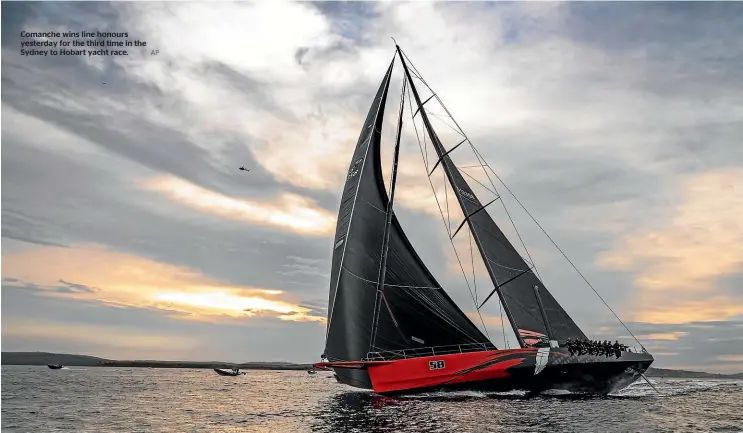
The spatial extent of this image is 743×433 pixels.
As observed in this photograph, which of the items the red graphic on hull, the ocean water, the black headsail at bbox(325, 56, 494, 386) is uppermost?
the black headsail at bbox(325, 56, 494, 386)

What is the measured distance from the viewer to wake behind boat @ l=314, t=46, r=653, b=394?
28500mm

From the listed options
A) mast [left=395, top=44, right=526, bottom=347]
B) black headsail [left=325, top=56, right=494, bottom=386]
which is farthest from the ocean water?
mast [left=395, top=44, right=526, bottom=347]

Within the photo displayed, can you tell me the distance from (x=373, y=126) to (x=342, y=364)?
548 inches

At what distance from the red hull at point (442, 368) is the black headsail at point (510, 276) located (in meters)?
2.32

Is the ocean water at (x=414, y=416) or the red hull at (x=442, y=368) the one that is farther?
the red hull at (x=442, y=368)

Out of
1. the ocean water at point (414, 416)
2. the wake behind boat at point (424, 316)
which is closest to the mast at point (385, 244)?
the wake behind boat at point (424, 316)

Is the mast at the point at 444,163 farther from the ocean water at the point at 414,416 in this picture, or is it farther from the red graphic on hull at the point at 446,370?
the ocean water at the point at 414,416

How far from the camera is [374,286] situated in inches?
1271

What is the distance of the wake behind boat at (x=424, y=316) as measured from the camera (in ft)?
93.5

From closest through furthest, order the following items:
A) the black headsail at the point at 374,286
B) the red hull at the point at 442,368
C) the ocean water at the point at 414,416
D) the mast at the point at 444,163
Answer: the ocean water at the point at 414,416, the red hull at the point at 442,368, the mast at the point at 444,163, the black headsail at the point at 374,286

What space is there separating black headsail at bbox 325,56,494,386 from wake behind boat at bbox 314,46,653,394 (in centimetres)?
6

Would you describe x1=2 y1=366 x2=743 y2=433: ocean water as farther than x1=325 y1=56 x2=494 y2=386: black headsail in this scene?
No

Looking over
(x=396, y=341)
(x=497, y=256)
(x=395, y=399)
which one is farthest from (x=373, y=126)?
(x=395, y=399)

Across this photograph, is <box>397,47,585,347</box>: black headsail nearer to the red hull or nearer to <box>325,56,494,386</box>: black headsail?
the red hull
